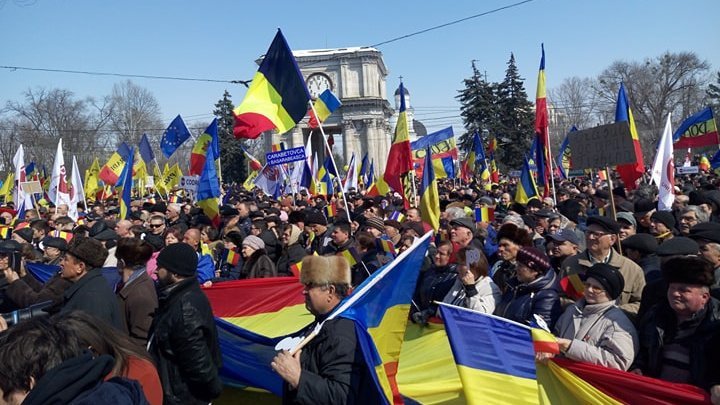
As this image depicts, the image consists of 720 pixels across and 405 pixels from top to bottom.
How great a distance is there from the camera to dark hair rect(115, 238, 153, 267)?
5.64 m

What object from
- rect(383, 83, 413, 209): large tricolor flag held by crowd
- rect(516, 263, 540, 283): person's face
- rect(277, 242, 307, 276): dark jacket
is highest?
rect(383, 83, 413, 209): large tricolor flag held by crowd

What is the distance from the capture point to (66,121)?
6538 cm

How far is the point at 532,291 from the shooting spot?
531 centimetres

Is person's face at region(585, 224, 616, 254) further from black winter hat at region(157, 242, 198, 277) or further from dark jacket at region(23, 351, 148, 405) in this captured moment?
dark jacket at region(23, 351, 148, 405)

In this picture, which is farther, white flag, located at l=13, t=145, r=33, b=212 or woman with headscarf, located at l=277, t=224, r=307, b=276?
white flag, located at l=13, t=145, r=33, b=212

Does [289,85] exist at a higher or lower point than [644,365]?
higher

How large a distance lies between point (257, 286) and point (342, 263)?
167 inches

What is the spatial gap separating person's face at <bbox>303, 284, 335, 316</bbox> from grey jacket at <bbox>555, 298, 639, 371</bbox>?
1554 millimetres

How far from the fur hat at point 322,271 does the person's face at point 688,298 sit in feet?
6.55

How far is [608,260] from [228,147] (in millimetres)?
62016

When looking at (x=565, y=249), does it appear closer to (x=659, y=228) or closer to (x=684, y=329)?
(x=659, y=228)

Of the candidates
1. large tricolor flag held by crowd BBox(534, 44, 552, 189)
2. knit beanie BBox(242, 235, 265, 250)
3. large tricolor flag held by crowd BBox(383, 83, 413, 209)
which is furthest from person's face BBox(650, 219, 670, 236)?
large tricolor flag held by crowd BBox(383, 83, 413, 209)

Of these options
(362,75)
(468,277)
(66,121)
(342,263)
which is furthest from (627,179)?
(66,121)

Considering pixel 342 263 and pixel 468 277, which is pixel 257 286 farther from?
pixel 342 263
